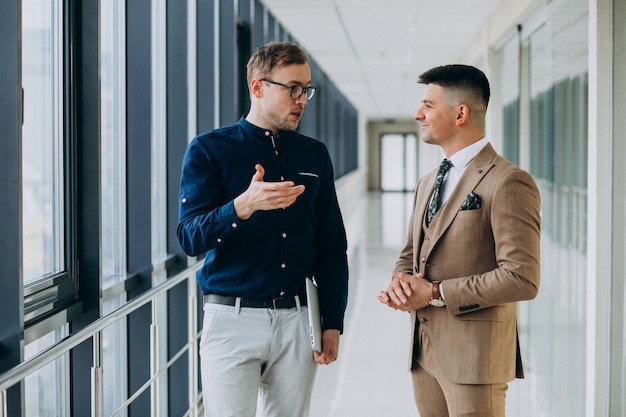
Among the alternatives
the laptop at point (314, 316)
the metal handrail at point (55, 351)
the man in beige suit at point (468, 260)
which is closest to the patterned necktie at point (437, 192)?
the man in beige suit at point (468, 260)

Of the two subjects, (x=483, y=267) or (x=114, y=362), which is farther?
(x=114, y=362)

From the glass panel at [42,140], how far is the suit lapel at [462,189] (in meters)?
1.28

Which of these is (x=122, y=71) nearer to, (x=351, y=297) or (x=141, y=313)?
(x=141, y=313)

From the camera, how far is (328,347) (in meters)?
2.24

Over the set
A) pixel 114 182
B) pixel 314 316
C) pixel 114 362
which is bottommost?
pixel 114 362

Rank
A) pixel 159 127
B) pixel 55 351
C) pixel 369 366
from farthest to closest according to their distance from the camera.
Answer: pixel 369 366
pixel 159 127
pixel 55 351

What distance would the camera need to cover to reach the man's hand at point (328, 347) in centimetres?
223

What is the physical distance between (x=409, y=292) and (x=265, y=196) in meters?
0.48

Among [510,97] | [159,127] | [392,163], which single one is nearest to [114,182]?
[159,127]

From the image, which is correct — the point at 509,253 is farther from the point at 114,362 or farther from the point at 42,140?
the point at 114,362

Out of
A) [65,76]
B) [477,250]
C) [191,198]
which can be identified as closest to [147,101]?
[65,76]

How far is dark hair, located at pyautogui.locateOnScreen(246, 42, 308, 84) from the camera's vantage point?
2.21m

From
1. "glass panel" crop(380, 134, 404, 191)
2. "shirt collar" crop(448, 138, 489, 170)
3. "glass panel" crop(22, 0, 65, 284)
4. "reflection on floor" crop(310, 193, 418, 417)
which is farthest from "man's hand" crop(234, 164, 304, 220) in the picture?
"glass panel" crop(380, 134, 404, 191)

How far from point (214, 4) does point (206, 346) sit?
3.39 metres
